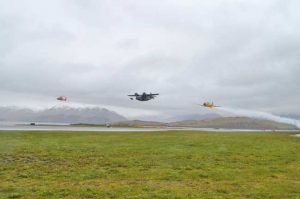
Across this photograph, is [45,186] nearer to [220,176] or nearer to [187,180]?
[187,180]

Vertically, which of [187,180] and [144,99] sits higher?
[144,99]

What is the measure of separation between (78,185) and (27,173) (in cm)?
589

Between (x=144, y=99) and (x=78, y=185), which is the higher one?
(x=144, y=99)

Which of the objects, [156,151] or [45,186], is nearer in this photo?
[45,186]

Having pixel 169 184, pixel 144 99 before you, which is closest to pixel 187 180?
pixel 169 184

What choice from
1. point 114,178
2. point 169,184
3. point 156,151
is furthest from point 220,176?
point 156,151

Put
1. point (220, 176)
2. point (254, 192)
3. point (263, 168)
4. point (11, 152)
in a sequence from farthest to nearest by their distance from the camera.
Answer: point (11, 152) < point (263, 168) < point (220, 176) < point (254, 192)

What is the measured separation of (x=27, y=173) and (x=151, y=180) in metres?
8.38

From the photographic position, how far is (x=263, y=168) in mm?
33438

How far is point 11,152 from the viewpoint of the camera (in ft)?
134

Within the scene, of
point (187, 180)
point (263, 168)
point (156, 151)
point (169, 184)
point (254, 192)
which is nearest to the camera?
point (254, 192)

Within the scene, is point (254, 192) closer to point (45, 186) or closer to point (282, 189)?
point (282, 189)

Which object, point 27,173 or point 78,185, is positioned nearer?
point 78,185

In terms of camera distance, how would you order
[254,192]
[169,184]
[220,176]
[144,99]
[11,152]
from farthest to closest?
[144,99] → [11,152] → [220,176] → [169,184] → [254,192]
